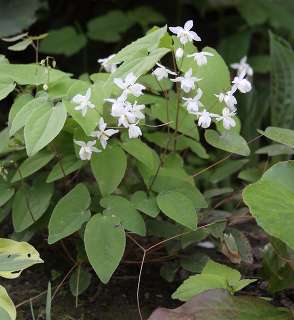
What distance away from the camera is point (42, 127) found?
1.27m

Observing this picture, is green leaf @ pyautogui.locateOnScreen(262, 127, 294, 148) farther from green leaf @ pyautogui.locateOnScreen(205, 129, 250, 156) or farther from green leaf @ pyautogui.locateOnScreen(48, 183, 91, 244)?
green leaf @ pyautogui.locateOnScreen(48, 183, 91, 244)

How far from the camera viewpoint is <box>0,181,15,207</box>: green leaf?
145 cm

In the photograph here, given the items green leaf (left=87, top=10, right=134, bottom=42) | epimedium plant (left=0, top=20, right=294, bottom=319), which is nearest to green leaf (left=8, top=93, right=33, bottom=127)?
epimedium plant (left=0, top=20, right=294, bottom=319)

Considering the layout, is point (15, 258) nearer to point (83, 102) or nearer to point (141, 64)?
point (83, 102)

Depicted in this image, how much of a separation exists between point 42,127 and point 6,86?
0.57 feet

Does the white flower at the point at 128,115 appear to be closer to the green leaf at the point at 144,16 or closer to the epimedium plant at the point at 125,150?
the epimedium plant at the point at 125,150

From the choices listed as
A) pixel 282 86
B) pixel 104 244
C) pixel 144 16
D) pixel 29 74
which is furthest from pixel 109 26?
pixel 104 244

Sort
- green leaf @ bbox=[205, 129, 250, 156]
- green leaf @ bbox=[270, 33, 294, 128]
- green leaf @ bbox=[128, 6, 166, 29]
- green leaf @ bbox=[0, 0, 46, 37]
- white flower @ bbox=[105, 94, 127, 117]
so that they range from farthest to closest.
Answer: green leaf @ bbox=[128, 6, 166, 29], green leaf @ bbox=[0, 0, 46, 37], green leaf @ bbox=[270, 33, 294, 128], green leaf @ bbox=[205, 129, 250, 156], white flower @ bbox=[105, 94, 127, 117]

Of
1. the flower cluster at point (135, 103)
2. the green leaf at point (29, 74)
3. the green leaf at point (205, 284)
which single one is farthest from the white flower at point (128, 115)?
the green leaf at point (205, 284)

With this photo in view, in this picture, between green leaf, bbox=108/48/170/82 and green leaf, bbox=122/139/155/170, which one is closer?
green leaf, bbox=108/48/170/82

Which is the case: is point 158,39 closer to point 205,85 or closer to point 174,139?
point 205,85

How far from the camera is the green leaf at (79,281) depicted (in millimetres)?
1435

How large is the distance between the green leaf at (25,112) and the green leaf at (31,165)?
12cm

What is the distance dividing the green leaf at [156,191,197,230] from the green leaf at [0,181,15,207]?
0.34 meters
